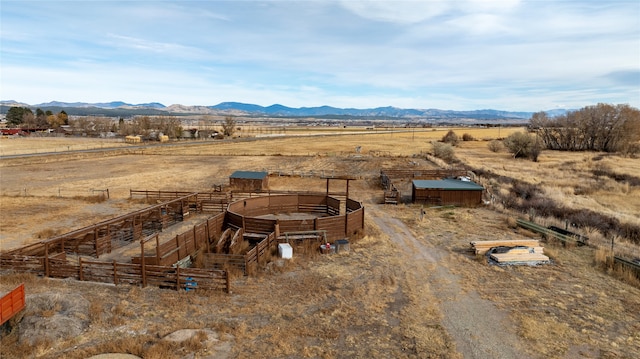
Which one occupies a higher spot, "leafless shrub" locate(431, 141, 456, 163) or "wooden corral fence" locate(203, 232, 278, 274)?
"leafless shrub" locate(431, 141, 456, 163)

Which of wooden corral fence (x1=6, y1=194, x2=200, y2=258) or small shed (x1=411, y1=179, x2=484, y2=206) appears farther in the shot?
small shed (x1=411, y1=179, x2=484, y2=206)

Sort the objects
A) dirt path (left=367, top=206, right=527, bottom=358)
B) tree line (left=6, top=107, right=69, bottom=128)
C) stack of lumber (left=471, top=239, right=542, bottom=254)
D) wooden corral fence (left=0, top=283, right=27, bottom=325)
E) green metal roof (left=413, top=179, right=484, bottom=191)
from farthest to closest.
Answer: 1. tree line (left=6, top=107, right=69, bottom=128)
2. green metal roof (left=413, top=179, right=484, bottom=191)
3. stack of lumber (left=471, top=239, right=542, bottom=254)
4. dirt path (left=367, top=206, right=527, bottom=358)
5. wooden corral fence (left=0, top=283, right=27, bottom=325)

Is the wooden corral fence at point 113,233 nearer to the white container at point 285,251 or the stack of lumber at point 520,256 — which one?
the white container at point 285,251

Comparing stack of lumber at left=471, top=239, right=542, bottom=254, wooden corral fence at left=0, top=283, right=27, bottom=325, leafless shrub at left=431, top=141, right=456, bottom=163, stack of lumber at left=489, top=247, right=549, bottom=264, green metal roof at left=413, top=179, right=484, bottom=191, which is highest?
leafless shrub at left=431, top=141, right=456, bottom=163

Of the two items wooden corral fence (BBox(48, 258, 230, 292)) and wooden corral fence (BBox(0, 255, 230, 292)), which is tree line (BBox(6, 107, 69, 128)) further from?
wooden corral fence (BBox(48, 258, 230, 292))

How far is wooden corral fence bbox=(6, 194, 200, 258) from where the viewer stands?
17.7 metres

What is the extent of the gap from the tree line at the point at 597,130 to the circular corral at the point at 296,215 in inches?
2664

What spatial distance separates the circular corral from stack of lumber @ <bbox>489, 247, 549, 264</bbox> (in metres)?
7.26

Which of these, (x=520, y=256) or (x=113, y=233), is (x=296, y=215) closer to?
(x=113, y=233)

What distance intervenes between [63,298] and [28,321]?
3.81 ft

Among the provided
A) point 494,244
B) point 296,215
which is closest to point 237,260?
point 296,215

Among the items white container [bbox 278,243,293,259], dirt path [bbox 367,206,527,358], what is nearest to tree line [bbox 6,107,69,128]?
white container [bbox 278,243,293,259]

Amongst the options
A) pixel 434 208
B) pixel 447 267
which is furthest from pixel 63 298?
pixel 434 208

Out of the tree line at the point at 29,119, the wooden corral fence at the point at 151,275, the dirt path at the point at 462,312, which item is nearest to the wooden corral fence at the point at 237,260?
the wooden corral fence at the point at 151,275
